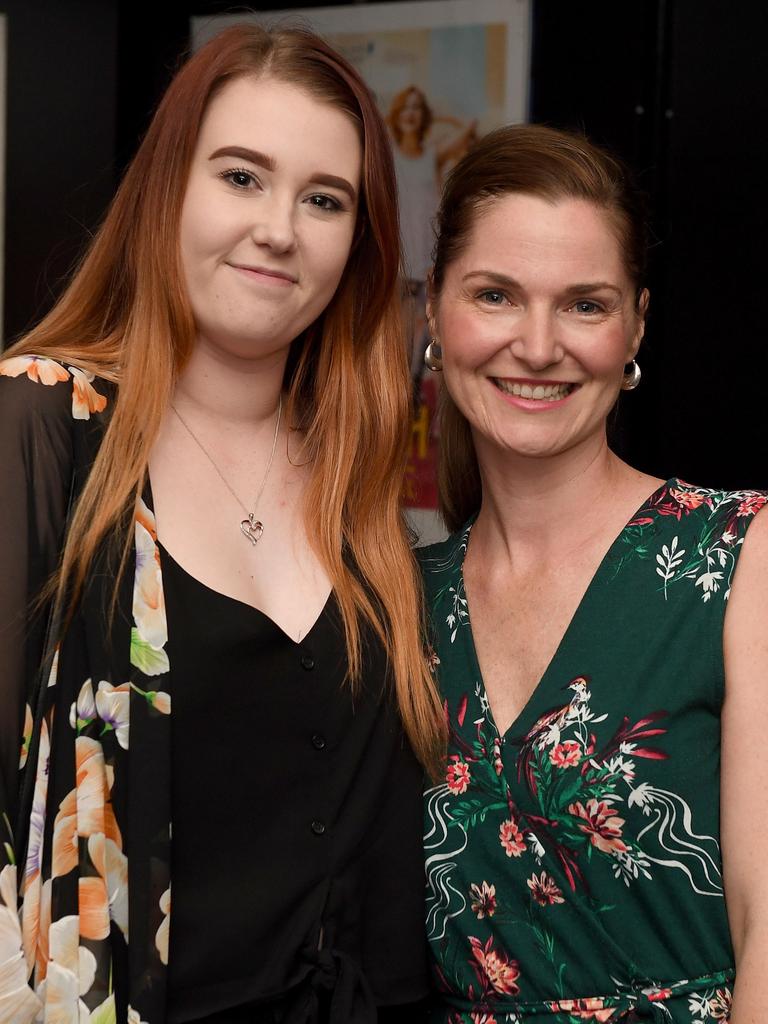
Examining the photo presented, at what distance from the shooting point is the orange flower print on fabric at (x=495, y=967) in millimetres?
1911

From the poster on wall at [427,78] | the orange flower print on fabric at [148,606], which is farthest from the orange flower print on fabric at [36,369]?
the poster on wall at [427,78]

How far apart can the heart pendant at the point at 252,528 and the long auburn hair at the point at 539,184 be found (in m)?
0.44

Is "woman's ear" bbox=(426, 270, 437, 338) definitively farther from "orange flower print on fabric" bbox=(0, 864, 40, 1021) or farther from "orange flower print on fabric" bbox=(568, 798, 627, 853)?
"orange flower print on fabric" bbox=(0, 864, 40, 1021)

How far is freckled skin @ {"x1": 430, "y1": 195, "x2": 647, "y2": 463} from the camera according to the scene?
6.47 feet

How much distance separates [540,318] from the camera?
6.48ft

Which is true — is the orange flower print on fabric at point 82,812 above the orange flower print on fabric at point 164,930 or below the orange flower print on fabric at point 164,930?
above

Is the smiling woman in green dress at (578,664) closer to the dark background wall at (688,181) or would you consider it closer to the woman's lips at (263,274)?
the woman's lips at (263,274)

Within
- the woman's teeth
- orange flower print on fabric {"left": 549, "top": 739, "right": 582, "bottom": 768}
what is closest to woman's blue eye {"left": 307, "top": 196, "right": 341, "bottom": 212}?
the woman's teeth

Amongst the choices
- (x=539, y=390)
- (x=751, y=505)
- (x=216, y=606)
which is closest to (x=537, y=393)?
(x=539, y=390)

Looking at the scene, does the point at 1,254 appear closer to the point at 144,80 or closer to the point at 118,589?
the point at 144,80

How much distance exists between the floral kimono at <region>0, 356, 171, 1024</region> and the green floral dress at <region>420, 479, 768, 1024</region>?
0.46m

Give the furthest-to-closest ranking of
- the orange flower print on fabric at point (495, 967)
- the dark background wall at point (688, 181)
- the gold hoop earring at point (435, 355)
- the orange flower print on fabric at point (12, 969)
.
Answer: the dark background wall at point (688, 181) < the gold hoop earring at point (435, 355) < the orange flower print on fabric at point (495, 967) < the orange flower print on fabric at point (12, 969)

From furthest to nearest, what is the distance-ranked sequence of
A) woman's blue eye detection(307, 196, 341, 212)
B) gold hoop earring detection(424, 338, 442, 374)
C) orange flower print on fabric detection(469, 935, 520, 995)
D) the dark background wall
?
1. the dark background wall
2. gold hoop earring detection(424, 338, 442, 374)
3. woman's blue eye detection(307, 196, 341, 212)
4. orange flower print on fabric detection(469, 935, 520, 995)

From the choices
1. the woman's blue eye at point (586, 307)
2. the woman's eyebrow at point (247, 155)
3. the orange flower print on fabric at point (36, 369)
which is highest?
the woman's eyebrow at point (247, 155)
